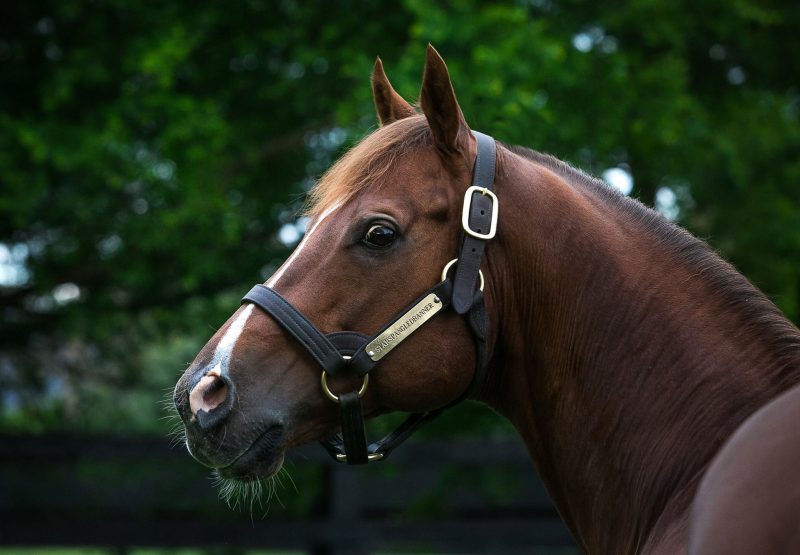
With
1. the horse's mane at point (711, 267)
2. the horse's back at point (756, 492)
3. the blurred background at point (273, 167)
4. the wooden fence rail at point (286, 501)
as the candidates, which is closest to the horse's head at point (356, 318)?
the horse's mane at point (711, 267)

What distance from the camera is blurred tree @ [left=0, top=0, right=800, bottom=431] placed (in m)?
7.28

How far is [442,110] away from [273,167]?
696cm

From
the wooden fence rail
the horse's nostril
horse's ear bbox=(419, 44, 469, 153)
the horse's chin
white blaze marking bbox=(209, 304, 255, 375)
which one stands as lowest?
the wooden fence rail

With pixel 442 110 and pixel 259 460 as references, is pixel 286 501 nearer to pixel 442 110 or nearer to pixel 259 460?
pixel 259 460

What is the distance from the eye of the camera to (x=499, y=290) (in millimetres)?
2520

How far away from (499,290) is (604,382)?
0.39 metres

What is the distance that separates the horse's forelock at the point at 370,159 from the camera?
2.55 m

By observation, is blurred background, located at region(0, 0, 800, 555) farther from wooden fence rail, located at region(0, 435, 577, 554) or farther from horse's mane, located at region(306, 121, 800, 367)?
horse's mane, located at region(306, 121, 800, 367)

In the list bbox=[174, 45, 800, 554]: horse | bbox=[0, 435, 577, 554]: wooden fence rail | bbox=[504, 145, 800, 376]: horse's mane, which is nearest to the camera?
bbox=[504, 145, 800, 376]: horse's mane

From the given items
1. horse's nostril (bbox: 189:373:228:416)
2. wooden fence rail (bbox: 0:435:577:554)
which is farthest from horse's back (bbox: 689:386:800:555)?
wooden fence rail (bbox: 0:435:577:554)

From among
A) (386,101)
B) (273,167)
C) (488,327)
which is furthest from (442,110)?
(273,167)

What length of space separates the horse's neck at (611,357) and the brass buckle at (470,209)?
0.05m

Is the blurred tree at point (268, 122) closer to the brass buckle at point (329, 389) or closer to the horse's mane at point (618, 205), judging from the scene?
the horse's mane at point (618, 205)

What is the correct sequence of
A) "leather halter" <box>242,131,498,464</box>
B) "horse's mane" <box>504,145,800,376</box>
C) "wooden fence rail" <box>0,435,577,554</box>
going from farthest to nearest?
"wooden fence rail" <box>0,435,577,554</box>
"leather halter" <box>242,131,498,464</box>
"horse's mane" <box>504,145,800,376</box>
